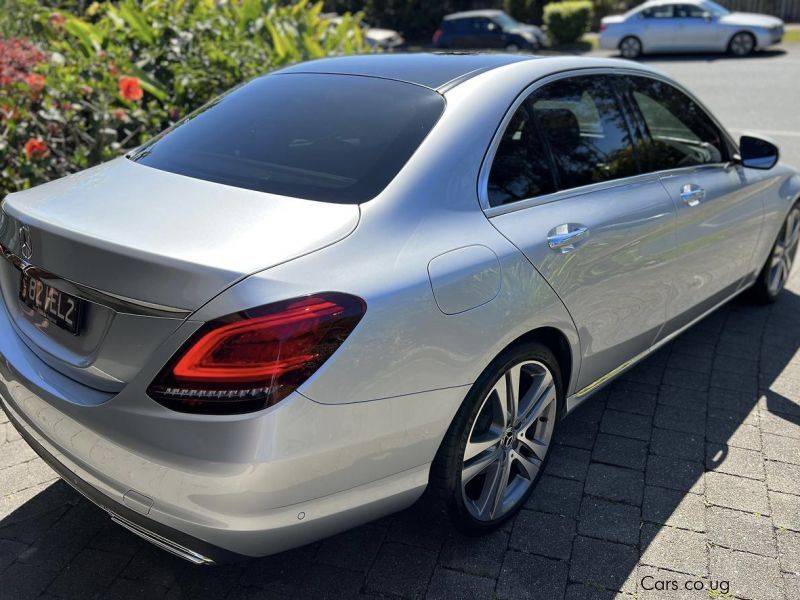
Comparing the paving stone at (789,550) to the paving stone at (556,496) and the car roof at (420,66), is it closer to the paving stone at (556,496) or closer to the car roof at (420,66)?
the paving stone at (556,496)

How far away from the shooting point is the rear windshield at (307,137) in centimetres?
257

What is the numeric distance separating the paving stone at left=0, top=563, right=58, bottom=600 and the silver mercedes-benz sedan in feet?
1.57

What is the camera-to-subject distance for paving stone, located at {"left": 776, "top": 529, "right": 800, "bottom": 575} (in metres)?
2.78

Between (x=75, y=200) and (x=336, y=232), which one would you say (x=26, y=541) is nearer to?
(x=75, y=200)

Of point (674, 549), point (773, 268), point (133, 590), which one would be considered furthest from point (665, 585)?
point (773, 268)

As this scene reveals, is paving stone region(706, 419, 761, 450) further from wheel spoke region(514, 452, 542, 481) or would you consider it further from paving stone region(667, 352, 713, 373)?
wheel spoke region(514, 452, 542, 481)

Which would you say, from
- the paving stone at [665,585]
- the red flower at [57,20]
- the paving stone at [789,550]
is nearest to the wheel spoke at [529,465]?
the paving stone at [665,585]

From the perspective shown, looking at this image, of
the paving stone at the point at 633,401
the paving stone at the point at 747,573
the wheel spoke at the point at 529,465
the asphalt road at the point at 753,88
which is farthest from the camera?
the asphalt road at the point at 753,88

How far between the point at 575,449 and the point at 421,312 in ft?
5.07

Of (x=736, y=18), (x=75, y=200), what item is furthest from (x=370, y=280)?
(x=736, y=18)

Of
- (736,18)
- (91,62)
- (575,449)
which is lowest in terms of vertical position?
(736,18)

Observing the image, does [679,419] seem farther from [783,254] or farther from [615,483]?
[783,254]

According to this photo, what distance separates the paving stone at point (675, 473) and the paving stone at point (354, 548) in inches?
46.4

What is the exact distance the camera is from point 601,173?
335 centimetres
